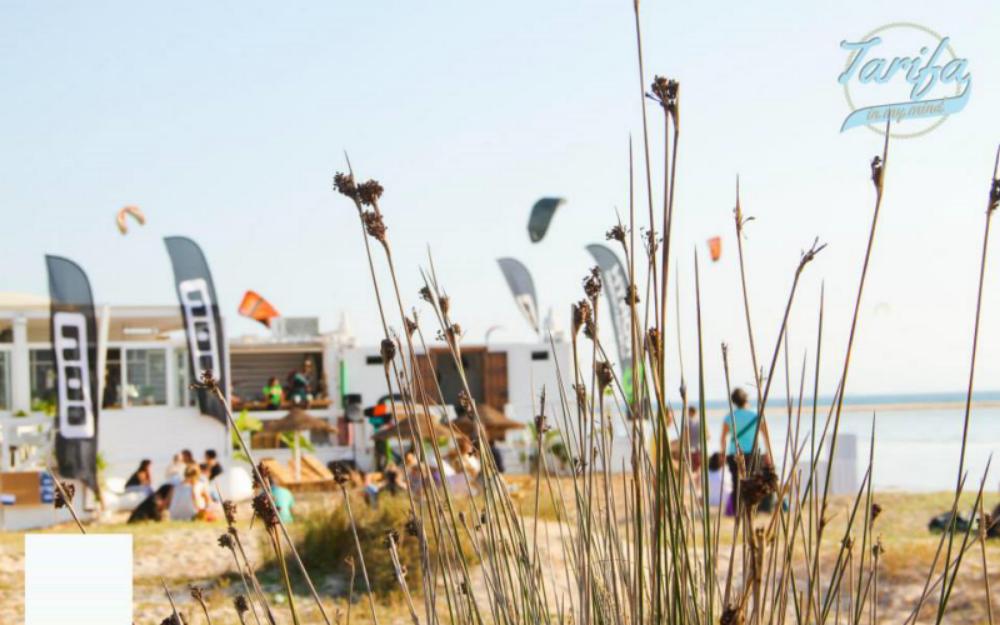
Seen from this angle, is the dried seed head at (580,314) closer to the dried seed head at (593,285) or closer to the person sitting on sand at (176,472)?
the dried seed head at (593,285)

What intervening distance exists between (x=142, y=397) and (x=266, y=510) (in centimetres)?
1451

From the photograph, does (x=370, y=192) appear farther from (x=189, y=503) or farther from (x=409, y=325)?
(x=189, y=503)

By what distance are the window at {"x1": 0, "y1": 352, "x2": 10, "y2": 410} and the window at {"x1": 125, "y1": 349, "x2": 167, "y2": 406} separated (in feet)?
4.67

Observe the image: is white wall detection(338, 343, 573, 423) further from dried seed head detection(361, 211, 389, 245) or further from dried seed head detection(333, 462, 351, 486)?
dried seed head detection(361, 211, 389, 245)

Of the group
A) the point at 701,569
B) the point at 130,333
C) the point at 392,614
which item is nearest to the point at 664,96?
the point at 701,569

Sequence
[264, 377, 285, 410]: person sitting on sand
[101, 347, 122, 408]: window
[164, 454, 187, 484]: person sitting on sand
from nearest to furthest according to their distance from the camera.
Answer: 1. [164, 454, 187, 484]: person sitting on sand
2. [101, 347, 122, 408]: window
3. [264, 377, 285, 410]: person sitting on sand

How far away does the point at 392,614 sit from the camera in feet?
17.1

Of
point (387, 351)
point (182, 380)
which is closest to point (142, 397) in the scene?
point (182, 380)

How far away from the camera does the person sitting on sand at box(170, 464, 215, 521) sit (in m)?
9.60

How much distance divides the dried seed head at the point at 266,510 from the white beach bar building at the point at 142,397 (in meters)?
9.41

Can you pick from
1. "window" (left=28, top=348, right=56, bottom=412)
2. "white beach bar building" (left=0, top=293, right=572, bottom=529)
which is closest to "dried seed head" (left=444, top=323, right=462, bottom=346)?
"white beach bar building" (left=0, top=293, right=572, bottom=529)

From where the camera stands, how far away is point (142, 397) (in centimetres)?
1482

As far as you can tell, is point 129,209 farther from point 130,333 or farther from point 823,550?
point 823,550
